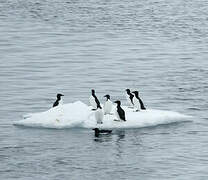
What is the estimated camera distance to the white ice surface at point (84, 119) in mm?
45438

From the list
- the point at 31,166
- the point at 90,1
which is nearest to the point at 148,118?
the point at 31,166

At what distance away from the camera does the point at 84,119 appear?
150 ft

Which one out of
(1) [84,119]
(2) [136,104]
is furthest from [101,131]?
(2) [136,104]

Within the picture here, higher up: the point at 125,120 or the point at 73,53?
the point at 125,120

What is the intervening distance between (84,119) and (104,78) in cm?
1768

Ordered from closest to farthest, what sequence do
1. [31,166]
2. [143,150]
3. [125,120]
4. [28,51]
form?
1. [31,166]
2. [143,150]
3. [125,120]
4. [28,51]

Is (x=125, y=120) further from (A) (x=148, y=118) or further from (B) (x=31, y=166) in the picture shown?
(B) (x=31, y=166)

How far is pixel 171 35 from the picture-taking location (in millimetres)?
86562

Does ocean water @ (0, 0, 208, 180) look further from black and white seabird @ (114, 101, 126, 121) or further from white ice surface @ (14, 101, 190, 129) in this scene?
black and white seabird @ (114, 101, 126, 121)

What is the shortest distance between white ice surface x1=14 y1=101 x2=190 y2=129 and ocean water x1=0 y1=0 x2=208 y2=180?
0.34 metres

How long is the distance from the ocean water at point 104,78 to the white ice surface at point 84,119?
1.11 ft

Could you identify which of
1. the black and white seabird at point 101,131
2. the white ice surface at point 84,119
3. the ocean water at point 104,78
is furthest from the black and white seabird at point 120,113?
the black and white seabird at point 101,131

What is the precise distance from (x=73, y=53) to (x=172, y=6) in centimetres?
3431

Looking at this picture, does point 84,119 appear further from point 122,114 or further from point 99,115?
point 122,114
